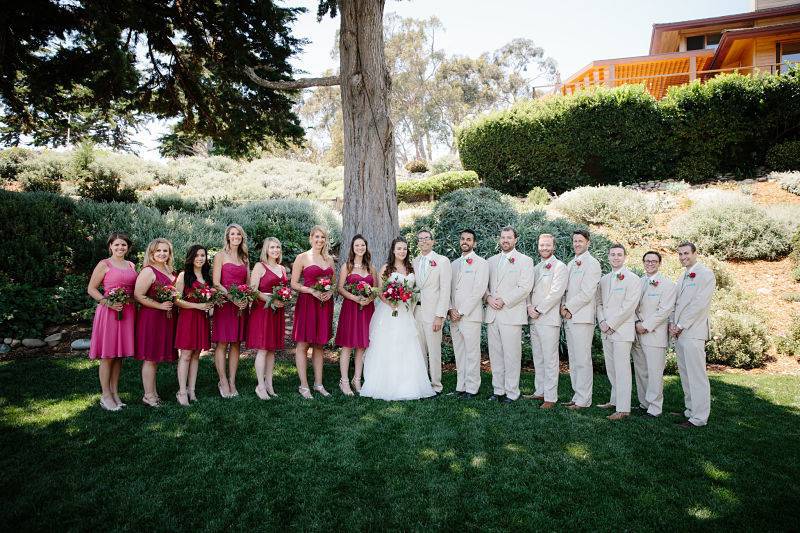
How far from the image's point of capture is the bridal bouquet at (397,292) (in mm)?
6074

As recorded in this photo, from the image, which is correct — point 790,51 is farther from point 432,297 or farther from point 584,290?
point 432,297

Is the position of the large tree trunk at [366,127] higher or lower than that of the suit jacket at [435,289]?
higher

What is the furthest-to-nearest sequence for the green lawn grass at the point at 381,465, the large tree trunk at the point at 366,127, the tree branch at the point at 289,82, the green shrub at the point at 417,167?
the green shrub at the point at 417,167
the tree branch at the point at 289,82
the large tree trunk at the point at 366,127
the green lawn grass at the point at 381,465

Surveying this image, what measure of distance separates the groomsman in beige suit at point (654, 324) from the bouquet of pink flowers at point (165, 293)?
217 inches

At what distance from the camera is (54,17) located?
801 cm

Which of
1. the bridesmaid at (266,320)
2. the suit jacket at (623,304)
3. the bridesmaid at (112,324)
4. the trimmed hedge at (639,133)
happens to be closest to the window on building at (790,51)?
the trimmed hedge at (639,133)

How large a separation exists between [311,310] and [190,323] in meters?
1.47

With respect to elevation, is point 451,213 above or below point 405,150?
below

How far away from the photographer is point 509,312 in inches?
240

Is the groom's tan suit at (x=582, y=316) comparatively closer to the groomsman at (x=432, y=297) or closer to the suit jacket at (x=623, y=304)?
the suit jacket at (x=623, y=304)

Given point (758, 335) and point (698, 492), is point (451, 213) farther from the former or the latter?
point (698, 492)

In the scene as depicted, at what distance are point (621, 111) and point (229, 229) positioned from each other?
15055mm

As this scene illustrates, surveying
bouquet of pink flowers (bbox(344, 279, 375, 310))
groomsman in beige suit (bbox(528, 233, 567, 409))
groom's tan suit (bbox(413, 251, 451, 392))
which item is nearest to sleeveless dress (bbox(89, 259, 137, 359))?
bouquet of pink flowers (bbox(344, 279, 375, 310))

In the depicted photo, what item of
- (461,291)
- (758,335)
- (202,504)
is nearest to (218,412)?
(202,504)
